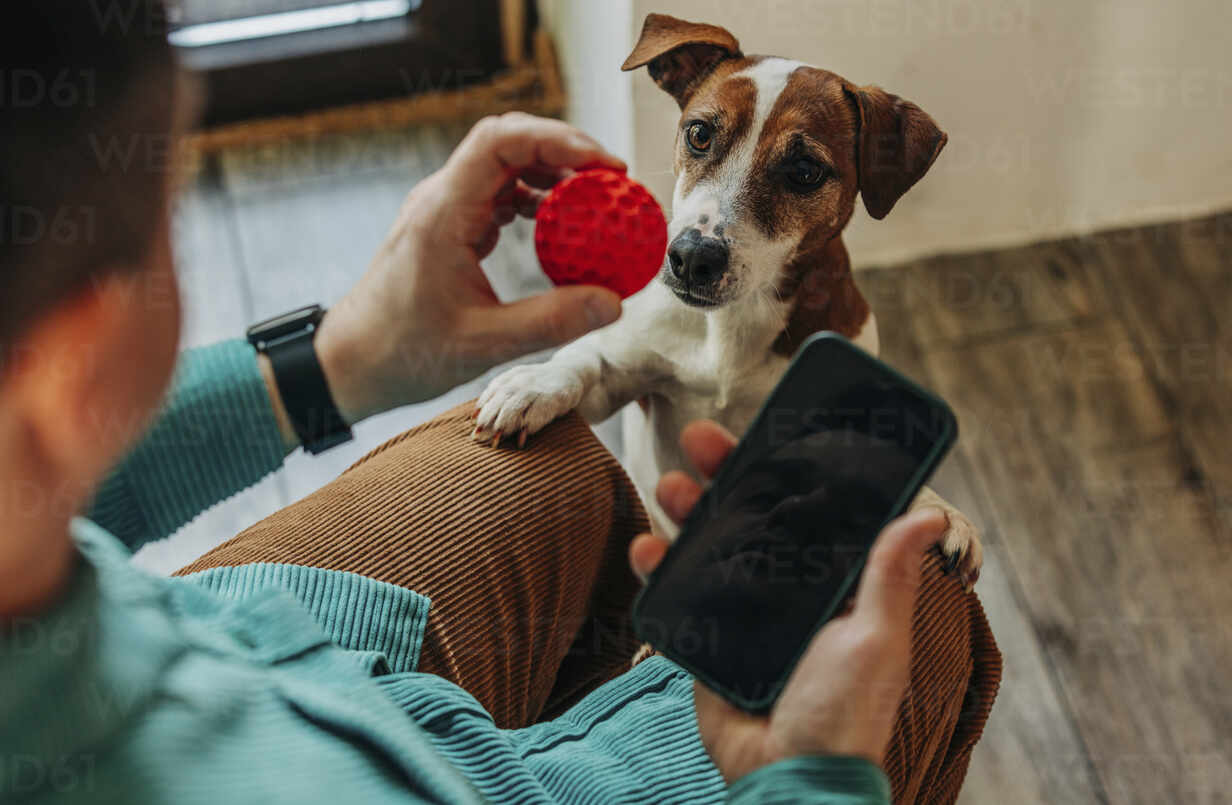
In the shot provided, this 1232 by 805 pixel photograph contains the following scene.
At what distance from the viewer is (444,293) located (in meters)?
0.89

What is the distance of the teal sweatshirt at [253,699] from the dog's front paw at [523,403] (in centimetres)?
20

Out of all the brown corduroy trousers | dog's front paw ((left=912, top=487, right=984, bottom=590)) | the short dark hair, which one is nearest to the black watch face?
the brown corduroy trousers

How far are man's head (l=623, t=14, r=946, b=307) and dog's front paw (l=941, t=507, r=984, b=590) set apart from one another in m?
0.31

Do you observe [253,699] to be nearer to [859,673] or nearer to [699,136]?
[859,673]

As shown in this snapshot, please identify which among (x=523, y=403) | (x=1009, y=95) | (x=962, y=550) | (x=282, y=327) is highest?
(x=1009, y=95)

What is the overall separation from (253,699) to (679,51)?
2.23 ft

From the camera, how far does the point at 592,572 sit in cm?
107

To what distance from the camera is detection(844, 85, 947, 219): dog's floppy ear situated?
93 cm

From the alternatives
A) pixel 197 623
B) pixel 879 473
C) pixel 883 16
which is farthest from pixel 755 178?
pixel 197 623

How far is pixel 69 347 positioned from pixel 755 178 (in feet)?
2.12

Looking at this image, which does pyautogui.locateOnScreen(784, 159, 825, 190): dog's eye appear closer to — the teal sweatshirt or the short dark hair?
the teal sweatshirt

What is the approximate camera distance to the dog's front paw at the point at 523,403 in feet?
3.43

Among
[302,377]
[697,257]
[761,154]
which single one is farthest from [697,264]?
[302,377]

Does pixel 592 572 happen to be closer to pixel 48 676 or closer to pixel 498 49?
pixel 48 676
